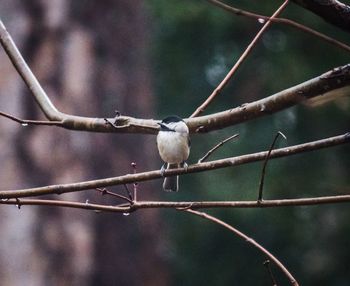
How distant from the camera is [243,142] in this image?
956 cm

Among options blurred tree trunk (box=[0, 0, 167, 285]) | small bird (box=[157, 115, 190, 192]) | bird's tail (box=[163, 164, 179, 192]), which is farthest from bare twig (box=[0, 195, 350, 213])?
blurred tree trunk (box=[0, 0, 167, 285])

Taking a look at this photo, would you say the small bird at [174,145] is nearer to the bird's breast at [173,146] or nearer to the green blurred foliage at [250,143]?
the bird's breast at [173,146]

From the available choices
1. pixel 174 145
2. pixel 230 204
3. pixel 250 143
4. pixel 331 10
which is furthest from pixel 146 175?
pixel 250 143

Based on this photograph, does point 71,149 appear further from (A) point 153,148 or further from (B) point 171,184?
(B) point 171,184

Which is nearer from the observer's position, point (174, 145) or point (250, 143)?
point (174, 145)

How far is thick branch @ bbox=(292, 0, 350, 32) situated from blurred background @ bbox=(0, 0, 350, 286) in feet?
2.14

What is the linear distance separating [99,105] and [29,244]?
1.27 metres

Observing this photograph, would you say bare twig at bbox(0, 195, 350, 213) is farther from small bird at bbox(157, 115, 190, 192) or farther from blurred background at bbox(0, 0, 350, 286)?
small bird at bbox(157, 115, 190, 192)

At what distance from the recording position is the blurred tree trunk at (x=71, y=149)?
6148 mm

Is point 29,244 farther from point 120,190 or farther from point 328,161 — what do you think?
point 328,161

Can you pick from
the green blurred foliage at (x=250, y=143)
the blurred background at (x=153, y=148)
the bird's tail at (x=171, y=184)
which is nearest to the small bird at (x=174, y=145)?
the bird's tail at (x=171, y=184)

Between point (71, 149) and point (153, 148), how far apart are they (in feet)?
5.99

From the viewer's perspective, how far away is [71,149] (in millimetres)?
6387

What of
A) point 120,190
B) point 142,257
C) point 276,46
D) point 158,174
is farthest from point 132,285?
point 158,174
